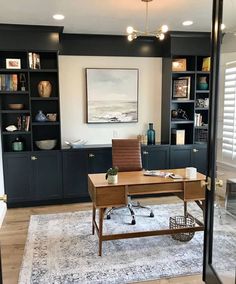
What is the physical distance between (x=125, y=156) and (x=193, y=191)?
1.14 m

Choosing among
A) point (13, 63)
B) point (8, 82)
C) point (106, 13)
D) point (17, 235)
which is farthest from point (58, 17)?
point (17, 235)

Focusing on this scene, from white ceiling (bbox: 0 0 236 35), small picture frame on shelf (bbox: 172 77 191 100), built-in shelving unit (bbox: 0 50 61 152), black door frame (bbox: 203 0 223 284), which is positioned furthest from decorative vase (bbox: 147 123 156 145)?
black door frame (bbox: 203 0 223 284)

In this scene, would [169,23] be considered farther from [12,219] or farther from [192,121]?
[12,219]

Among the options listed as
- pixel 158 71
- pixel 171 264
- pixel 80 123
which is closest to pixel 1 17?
pixel 80 123

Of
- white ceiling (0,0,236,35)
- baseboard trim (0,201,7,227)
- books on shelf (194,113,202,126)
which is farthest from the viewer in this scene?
A: books on shelf (194,113,202,126)

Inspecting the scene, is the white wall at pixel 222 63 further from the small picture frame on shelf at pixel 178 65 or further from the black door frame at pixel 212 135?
the small picture frame on shelf at pixel 178 65

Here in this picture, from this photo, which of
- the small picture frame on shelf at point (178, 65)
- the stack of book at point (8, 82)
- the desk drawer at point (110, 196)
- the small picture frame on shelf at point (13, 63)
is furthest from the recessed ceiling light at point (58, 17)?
the desk drawer at point (110, 196)

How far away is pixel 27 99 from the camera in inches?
185

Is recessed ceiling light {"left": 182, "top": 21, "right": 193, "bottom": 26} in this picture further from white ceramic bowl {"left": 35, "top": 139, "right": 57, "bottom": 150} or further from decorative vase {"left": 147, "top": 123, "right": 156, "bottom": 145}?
white ceramic bowl {"left": 35, "top": 139, "right": 57, "bottom": 150}

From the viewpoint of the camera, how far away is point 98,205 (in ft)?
9.89

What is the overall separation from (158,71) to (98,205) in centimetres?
306

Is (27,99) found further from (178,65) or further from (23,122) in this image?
(178,65)

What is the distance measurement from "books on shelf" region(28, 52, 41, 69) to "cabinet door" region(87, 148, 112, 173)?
5.08 feet

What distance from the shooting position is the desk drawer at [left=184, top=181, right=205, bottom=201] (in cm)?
325
